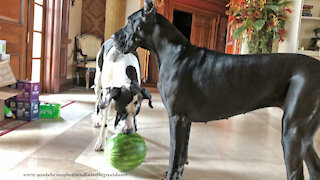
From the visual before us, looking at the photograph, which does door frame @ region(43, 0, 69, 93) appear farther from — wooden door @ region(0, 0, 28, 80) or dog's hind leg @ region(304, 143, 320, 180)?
dog's hind leg @ region(304, 143, 320, 180)

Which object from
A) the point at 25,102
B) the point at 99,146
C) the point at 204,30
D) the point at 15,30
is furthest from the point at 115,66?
the point at 204,30

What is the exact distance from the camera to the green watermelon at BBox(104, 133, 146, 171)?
6.77 ft

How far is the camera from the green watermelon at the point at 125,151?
206 centimetres

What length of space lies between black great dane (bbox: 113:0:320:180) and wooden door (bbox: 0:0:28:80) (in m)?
2.71

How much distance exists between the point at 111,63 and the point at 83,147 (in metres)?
0.83

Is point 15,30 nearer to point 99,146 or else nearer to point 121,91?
point 99,146

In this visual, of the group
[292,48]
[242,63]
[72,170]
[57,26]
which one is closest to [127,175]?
[72,170]

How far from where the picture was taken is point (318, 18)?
433 centimetres

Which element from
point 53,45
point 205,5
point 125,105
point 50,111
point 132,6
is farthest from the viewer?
point 205,5

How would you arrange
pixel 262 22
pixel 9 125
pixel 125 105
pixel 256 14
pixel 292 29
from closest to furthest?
pixel 125 105 → pixel 9 125 → pixel 292 29 → pixel 262 22 → pixel 256 14

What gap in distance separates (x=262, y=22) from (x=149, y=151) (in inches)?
128

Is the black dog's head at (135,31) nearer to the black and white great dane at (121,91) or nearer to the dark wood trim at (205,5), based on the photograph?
the black and white great dane at (121,91)

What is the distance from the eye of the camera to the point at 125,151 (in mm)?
2062

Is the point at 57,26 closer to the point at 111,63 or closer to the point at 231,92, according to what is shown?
the point at 111,63
